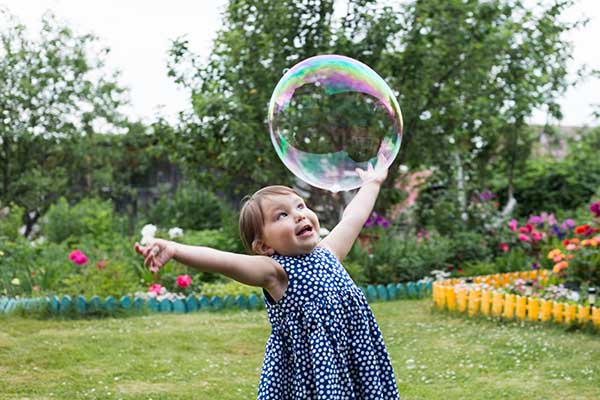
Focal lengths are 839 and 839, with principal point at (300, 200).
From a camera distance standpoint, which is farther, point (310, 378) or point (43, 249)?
point (43, 249)

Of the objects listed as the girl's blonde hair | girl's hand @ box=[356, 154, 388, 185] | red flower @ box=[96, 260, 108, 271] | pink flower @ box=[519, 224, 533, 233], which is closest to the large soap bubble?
girl's hand @ box=[356, 154, 388, 185]

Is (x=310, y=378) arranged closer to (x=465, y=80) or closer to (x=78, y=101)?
(x=465, y=80)

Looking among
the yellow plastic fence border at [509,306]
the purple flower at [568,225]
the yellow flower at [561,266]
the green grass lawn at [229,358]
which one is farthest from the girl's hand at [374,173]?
the purple flower at [568,225]

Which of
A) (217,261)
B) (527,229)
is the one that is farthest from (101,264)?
(217,261)

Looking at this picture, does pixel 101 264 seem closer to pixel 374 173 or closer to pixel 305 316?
pixel 374 173

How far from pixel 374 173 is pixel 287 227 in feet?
2.87

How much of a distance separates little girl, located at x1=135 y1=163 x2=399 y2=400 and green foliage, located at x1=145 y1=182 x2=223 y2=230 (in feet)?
29.8

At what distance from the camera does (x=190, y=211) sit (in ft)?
40.2

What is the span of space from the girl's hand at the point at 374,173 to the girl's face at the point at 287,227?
2.44 ft

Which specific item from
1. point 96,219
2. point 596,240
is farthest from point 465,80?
point 96,219

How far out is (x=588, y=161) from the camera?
14.4 metres

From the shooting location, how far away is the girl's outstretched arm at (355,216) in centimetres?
340

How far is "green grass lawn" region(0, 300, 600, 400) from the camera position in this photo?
4.99 m

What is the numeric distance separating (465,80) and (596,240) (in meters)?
2.96
